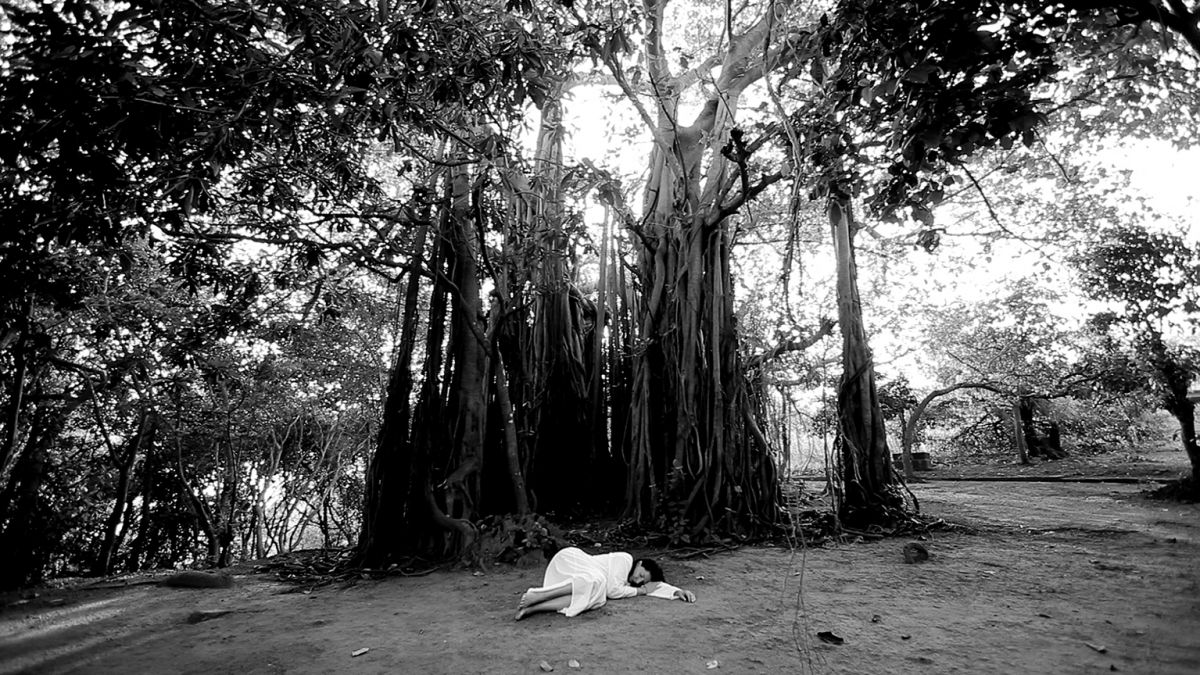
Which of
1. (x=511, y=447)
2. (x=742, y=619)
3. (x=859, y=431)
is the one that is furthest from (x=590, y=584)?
(x=859, y=431)

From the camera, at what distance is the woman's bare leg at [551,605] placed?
2.77 m

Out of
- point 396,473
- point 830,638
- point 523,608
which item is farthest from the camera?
point 396,473

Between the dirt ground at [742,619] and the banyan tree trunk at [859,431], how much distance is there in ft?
1.57

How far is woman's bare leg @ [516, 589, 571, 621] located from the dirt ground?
4 centimetres

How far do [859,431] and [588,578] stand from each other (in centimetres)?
290

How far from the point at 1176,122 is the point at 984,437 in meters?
9.35

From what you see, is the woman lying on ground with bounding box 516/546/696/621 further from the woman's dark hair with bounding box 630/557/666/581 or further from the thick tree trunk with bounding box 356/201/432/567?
the thick tree trunk with bounding box 356/201/432/567

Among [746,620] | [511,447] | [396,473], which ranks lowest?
[746,620]

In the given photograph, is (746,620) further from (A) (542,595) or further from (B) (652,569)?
(A) (542,595)

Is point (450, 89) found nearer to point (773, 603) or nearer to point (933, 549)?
point (773, 603)

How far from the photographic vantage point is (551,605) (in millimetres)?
2803

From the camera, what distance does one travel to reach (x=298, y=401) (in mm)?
7082

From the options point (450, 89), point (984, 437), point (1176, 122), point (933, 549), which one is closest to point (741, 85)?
point (1176, 122)

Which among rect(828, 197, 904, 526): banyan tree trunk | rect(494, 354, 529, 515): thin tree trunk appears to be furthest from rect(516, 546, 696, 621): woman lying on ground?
rect(828, 197, 904, 526): banyan tree trunk
